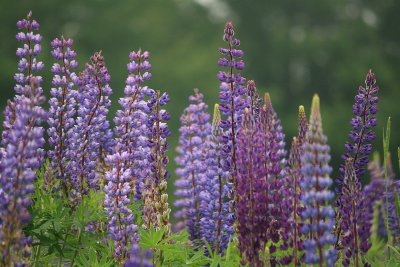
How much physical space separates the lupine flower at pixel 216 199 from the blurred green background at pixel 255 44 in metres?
22.4

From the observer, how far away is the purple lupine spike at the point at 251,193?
4.00m

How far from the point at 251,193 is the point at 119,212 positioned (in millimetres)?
979

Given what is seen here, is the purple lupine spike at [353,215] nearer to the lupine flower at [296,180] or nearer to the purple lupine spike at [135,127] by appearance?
the lupine flower at [296,180]

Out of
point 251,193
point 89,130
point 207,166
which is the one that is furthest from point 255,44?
point 251,193

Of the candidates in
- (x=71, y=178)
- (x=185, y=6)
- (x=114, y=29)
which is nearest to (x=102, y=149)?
(x=71, y=178)

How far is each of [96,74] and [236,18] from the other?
1379 inches

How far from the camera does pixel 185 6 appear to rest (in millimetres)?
39156

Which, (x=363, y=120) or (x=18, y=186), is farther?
(x=363, y=120)

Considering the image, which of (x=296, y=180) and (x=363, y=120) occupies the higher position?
(x=363, y=120)

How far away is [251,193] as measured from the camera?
4.10 m

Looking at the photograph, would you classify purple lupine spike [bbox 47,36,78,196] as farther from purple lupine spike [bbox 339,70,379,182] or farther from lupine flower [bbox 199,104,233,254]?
purple lupine spike [bbox 339,70,379,182]

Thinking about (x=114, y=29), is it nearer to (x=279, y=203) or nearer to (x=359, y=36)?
(x=359, y=36)

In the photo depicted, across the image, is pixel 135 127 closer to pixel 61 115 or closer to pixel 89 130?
pixel 89 130

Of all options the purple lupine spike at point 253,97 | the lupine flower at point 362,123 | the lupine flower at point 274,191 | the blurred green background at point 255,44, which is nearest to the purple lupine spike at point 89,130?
the purple lupine spike at point 253,97
